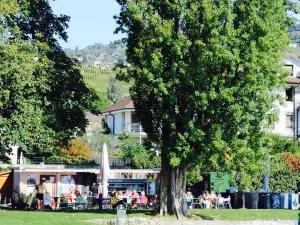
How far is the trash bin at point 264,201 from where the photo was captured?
43562mm

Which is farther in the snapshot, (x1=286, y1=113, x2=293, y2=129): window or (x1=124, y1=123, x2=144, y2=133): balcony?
(x1=124, y1=123, x2=144, y2=133): balcony

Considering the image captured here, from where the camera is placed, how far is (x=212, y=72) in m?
30.4

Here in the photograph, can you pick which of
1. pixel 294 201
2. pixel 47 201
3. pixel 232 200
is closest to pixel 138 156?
pixel 232 200

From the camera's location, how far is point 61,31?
4162cm

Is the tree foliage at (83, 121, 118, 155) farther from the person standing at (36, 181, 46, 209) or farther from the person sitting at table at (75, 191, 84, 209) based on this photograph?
the person standing at (36, 181, 46, 209)

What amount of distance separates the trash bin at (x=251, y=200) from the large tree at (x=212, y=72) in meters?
12.0

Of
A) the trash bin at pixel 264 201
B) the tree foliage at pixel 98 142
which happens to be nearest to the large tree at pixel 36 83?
the trash bin at pixel 264 201

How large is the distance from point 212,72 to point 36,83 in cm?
949

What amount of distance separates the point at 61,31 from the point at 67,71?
245 cm

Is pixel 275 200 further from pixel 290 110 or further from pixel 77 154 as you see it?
pixel 290 110

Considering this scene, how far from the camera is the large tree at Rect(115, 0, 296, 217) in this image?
29.8m

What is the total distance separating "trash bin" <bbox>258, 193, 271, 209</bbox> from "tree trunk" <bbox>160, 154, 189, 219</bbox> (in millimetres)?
12290

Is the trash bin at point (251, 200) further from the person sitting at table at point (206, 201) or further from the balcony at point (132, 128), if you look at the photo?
the balcony at point (132, 128)

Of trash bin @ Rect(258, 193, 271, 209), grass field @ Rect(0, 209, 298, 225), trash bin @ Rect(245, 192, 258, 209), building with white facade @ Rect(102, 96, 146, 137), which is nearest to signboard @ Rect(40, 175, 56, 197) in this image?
trash bin @ Rect(245, 192, 258, 209)
